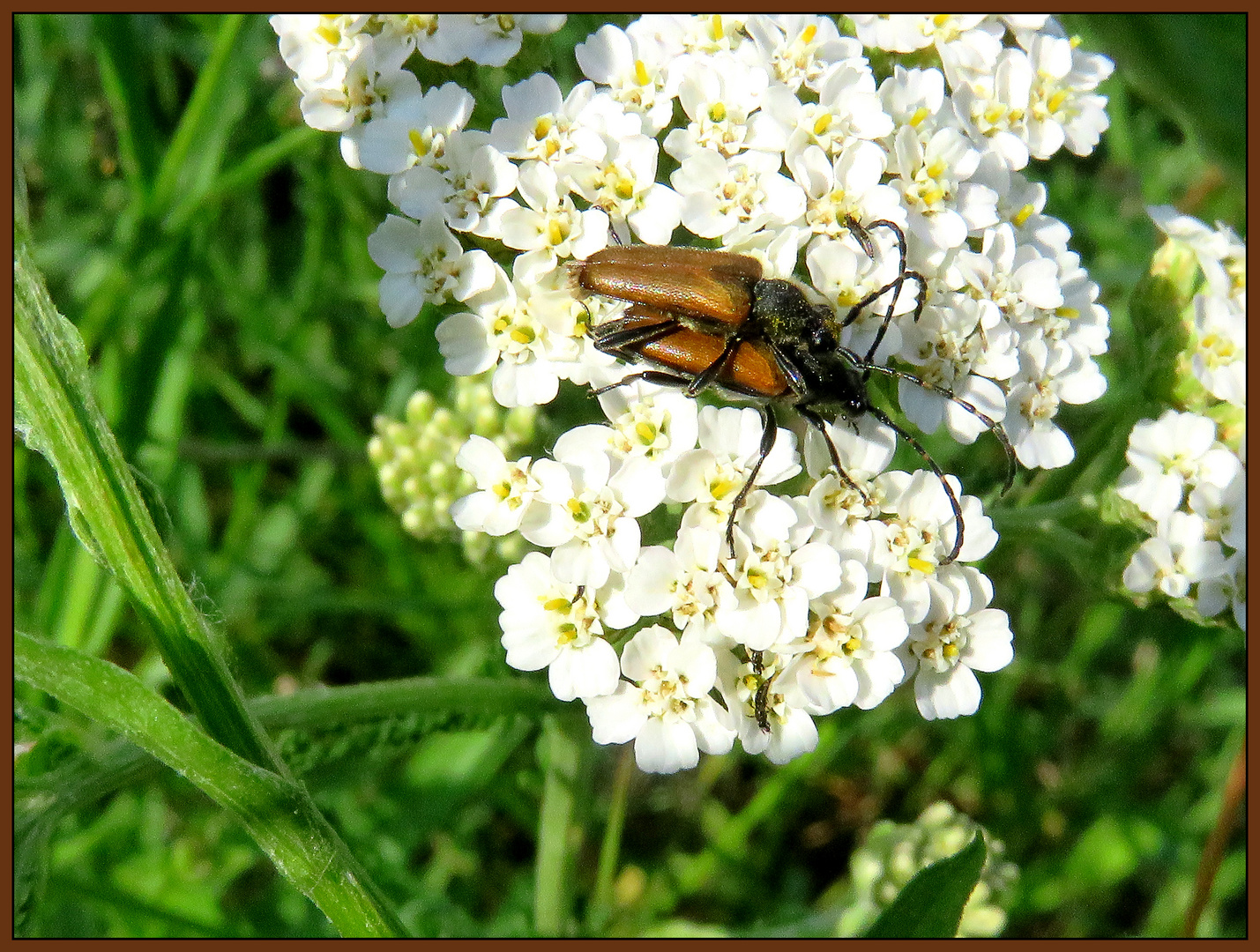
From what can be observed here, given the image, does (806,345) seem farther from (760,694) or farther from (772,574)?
(760,694)

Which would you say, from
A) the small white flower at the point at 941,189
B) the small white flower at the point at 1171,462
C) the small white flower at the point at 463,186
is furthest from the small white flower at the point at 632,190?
the small white flower at the point at 1171,462

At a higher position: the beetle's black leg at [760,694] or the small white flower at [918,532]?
the small white flower at [918,532]

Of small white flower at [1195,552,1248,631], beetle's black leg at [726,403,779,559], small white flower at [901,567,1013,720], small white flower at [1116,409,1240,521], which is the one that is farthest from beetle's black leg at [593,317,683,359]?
small white flower at [1195,552,1248,631]

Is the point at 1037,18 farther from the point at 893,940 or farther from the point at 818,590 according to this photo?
the point at 893,940

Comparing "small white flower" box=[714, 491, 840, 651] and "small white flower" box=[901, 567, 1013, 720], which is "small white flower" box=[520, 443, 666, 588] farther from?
"small white flower" box=[901, 567, 1013, 720]

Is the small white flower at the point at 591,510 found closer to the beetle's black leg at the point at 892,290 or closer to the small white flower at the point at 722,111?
the beetle's black leg at the point at 892,290

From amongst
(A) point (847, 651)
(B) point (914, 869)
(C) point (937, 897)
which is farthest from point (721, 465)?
(B) point (914, 869)
